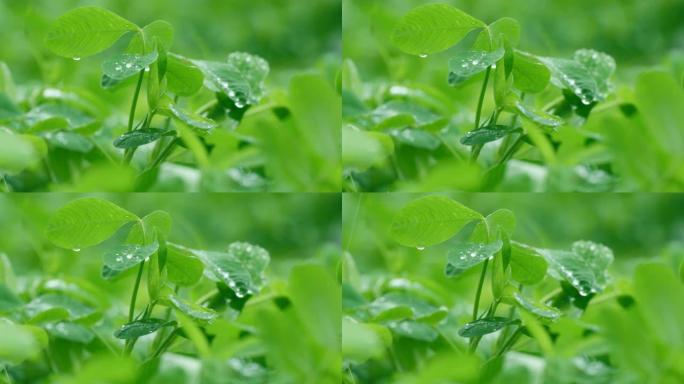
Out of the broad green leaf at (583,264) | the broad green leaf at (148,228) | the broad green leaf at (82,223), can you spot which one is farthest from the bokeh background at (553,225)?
the broad green leaf at (82,223)

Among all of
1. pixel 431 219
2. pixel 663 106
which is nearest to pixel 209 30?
pixel 431 219

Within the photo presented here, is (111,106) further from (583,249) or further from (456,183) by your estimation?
(583,249)

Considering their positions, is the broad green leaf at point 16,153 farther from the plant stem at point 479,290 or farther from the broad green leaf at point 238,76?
the plant stem at point 479,290

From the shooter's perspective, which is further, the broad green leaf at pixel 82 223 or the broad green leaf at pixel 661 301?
the broad green leaf at pixel 661 301

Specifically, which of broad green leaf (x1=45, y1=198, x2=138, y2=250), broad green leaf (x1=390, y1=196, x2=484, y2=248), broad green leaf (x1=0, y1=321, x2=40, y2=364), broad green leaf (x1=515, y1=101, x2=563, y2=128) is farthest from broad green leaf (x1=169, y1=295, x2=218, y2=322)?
broad green leaf (x1=515, y1=101, x2=563, y2=128)

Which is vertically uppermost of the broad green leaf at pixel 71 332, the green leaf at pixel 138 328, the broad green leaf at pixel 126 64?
the broad green leaf at pixel 126 64

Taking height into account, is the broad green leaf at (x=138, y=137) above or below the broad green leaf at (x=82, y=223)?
above
